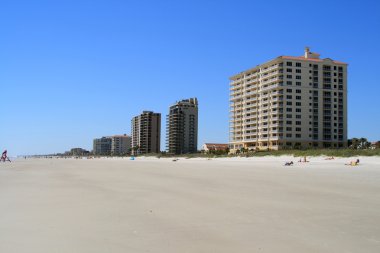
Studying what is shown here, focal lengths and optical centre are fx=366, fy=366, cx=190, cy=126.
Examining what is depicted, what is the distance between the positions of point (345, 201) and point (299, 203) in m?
1.42

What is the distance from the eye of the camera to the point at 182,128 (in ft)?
562

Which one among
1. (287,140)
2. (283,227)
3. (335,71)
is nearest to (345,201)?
(283,227)

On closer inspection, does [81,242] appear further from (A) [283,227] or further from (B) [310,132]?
(B) [310,132]

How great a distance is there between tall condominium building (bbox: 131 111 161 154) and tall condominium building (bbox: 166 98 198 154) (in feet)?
45.1

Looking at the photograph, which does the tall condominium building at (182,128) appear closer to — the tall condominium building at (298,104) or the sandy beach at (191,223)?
the tall condominium building at (298,104)

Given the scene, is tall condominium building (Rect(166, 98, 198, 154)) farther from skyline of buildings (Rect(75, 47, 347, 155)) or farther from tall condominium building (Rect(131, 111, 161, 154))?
skyline of buildings (Rect(75, 47, 347, 155))

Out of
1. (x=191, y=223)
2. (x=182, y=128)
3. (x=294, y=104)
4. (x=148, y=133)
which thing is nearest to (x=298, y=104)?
(x=294, y=104)

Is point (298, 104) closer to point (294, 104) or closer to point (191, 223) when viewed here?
point (294, 104)

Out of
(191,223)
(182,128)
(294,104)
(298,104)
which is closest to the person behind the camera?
(191,223)

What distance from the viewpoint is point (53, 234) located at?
21.6ft

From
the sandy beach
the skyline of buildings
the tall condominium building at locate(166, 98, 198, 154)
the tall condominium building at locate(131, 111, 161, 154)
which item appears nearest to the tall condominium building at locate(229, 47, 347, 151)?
the skyline of buildings

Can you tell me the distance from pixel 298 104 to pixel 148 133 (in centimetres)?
10390

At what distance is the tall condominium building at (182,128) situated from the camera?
170000mm

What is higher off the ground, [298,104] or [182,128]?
[298,104]
